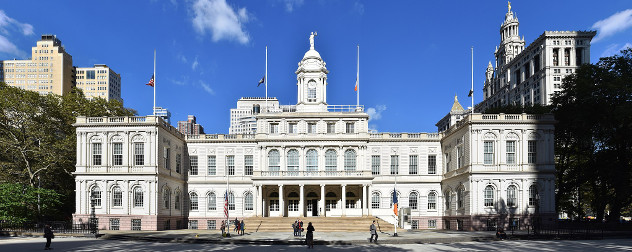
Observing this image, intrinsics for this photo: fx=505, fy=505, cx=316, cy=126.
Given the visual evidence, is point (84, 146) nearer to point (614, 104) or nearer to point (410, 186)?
point (410, 186)

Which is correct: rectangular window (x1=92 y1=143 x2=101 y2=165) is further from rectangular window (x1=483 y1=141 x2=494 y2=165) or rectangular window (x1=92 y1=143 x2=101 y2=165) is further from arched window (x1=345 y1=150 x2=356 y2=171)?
rectangular window (x1=483 y1=141 x2=494 y2=165)

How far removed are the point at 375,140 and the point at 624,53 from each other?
26287 mm

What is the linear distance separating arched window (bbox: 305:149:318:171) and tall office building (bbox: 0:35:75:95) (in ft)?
432

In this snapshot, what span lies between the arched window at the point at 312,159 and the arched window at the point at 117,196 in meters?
19.4

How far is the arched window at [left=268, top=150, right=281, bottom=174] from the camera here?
184ft

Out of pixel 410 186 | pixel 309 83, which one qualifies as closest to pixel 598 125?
pixel 410 186

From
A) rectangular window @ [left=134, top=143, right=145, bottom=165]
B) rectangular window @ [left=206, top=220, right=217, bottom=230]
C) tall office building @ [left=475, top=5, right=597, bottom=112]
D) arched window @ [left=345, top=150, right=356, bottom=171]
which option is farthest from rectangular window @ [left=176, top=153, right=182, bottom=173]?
tall office building @ [left=475, top=5, right=597, bottom=112]

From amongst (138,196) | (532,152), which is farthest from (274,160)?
(532,152)

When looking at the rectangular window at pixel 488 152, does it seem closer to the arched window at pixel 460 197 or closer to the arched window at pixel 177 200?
the arched window at pixel 460 197

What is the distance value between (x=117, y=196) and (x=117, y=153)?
406 centimetres

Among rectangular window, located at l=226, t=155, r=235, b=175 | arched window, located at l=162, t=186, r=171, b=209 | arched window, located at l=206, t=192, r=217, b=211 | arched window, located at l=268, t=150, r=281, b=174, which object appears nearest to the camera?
arched window, located at l=162, t=186, r=171, b=209

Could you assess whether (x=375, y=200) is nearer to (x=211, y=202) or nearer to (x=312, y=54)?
(x=211, y=202)

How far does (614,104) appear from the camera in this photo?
1880 inches

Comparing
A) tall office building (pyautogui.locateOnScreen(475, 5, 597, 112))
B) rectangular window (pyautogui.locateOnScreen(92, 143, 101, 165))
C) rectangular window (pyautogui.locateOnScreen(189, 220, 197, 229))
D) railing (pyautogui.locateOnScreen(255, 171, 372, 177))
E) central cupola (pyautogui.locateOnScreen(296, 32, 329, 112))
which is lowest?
rectangular window (pyautogui.locateOnScreen(189, 220, 197, 229))
